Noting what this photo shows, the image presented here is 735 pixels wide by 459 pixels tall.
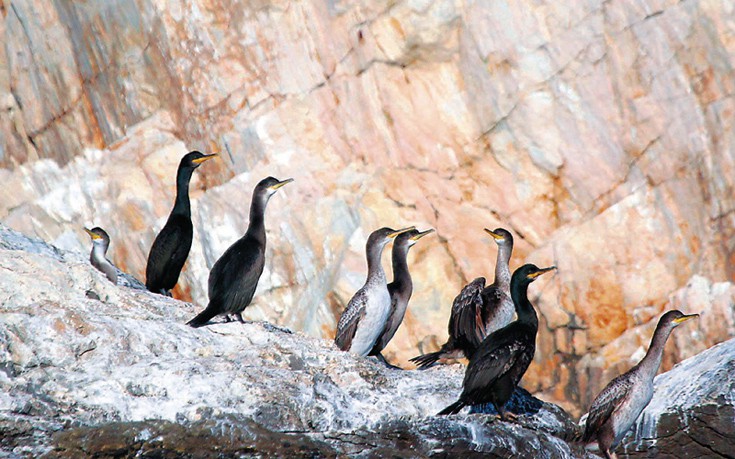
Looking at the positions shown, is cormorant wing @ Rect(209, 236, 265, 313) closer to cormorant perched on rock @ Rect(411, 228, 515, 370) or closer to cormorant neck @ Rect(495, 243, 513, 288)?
cormorant perched on rock @ Rect(411, 228, 515, 370)

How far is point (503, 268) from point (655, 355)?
2.13m

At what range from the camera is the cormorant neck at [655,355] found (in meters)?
8.23

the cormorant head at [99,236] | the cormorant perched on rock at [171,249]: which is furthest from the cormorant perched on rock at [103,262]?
the cormorant perched on rock at [171,249]

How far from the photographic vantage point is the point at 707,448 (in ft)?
26.2

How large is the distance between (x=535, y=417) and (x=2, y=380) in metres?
3.97

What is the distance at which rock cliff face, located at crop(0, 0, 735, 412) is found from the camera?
36.2ft

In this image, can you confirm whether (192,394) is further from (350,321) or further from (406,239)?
(406,239)

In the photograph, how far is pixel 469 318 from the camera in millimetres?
9133

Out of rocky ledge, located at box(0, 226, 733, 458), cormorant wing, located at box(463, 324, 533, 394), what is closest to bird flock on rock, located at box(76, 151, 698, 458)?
cormorant wing, located at box(463, 324, 533, 394)

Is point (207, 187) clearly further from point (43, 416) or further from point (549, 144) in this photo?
point (43, 416)

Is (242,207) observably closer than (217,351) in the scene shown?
No

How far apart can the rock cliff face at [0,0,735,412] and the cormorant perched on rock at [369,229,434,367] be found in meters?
2.37

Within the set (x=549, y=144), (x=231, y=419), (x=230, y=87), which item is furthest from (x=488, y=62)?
(x=231, y=419)

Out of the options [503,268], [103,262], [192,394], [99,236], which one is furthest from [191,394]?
[99,236]
